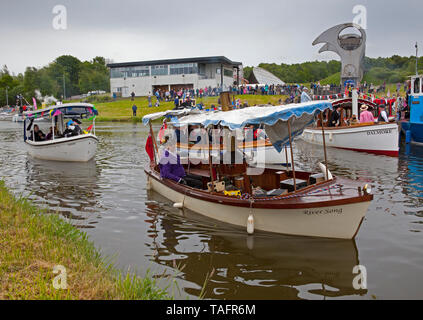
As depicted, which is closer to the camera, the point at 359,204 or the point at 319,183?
the point at 359,204

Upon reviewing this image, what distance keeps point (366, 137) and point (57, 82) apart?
102 metres

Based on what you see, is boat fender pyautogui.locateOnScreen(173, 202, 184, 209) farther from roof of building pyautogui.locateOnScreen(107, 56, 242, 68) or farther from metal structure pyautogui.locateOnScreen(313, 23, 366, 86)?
roof of building pyautogui.locateOnScreen(107, 56, 242, 68)

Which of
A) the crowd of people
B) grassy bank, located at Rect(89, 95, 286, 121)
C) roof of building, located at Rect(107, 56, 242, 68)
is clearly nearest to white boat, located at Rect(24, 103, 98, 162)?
the crowd of people

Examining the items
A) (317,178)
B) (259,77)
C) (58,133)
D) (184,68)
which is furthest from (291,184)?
(259,77)

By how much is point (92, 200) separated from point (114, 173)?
4853mm

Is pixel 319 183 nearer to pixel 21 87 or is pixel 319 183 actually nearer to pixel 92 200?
pixel 92 200

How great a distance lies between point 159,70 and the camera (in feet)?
230

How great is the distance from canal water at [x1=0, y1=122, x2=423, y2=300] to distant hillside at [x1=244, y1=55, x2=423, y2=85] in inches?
2566

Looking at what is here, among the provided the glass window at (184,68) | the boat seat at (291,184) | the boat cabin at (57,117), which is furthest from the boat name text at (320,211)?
the glass window at (184,68)

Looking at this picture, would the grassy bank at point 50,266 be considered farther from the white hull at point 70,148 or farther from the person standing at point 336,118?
the person standing at point 336,118

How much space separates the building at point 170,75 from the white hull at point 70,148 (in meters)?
45.9
